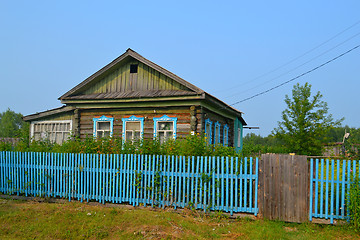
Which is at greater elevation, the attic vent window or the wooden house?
the attic vent window

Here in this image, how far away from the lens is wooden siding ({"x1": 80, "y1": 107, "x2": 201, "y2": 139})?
1372cm

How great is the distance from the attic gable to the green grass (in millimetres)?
6947

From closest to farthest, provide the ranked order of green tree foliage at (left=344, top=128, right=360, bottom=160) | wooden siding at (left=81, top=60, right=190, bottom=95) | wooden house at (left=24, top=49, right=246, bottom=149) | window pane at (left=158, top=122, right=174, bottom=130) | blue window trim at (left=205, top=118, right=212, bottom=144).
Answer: green tree foliage at (left=344, top=128, right=360, bottom=160), wooden house at (left=24, top=49, right=246, bottom=149), window pane at (left=158, top=122, right=174, bottom=130), wooden siding at (left=81, top=60, right=190, bottom=95), blue window trim at (left=205, top=118, right=212, bottom=144)

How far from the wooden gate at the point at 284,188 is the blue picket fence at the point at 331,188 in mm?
154

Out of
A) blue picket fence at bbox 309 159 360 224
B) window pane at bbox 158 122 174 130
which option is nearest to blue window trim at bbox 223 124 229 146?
window pane at bbox 158 122 174 130

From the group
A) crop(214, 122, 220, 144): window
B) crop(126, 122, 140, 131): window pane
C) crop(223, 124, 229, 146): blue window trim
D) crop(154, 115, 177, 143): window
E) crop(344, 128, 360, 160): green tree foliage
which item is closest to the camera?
crop(344, 128, 360, 160): green tree foliage

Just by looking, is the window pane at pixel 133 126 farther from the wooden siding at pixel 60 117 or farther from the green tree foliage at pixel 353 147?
the green tree foliage at pixel 353 147

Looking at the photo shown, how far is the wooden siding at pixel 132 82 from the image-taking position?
571 inches

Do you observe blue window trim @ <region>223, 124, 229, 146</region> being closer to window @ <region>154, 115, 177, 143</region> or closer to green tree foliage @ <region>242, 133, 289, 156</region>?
green tree foliage @ <region>242, 133, 289, 156</region>

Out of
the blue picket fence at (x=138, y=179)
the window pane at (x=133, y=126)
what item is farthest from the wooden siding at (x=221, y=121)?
the blue picket fence at (x=138, y=179)

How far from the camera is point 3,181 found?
34.1 ft

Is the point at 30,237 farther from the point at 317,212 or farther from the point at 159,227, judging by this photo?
the point at 317,212

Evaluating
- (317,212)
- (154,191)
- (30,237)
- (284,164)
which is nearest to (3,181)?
(30,237)

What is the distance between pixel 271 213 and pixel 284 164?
1214 mm
